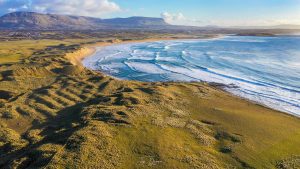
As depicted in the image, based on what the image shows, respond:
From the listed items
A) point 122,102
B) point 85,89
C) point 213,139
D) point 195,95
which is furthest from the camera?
point 85,89

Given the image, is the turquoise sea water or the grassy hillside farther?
the turquoise sea water

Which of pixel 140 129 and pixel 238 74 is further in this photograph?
pixel 238 74

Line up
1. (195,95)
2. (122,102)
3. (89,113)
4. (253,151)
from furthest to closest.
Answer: (195,95) → (122,102) → (89,113) → (253,151)

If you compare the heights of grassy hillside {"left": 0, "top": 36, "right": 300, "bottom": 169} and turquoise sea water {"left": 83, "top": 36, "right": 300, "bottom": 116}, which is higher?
grassy hillside {"left": 0, "top": 36, "right": 300, "bottom": 169}

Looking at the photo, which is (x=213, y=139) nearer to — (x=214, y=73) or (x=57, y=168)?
(x=57, y=168)

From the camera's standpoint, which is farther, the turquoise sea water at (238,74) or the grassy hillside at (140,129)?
the turquoise sea water at (238,74)

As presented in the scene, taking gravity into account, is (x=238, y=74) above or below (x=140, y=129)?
below

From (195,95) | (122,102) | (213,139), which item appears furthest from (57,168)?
(195,95)

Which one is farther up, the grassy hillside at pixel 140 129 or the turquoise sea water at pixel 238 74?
the grassy hillside at pixel 140 129
